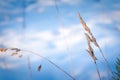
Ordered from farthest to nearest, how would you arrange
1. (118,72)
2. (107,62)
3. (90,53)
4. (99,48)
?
(118,72) → (107,62) → (99,48) → (90,53)

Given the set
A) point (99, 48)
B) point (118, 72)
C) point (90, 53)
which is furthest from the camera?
point (118, 72)

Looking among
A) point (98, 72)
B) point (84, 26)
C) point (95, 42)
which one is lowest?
point (98, 72)

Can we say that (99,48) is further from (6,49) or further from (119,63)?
(119,63)

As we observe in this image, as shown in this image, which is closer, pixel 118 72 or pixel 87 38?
pixel 87 38

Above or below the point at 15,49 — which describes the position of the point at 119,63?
below

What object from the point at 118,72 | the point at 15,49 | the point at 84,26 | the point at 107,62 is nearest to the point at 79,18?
the point at 84,26

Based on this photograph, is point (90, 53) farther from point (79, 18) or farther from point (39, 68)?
point (39, 68)

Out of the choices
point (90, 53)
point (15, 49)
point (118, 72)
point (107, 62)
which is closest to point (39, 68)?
point (15, 49)

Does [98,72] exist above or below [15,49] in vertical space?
below

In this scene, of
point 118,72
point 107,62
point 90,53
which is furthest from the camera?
point 118,72
